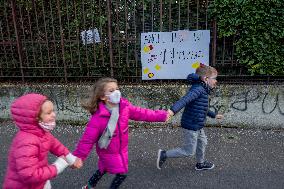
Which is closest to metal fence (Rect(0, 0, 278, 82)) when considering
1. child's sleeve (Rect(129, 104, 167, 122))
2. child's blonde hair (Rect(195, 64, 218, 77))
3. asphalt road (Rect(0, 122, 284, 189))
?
asphalt road (Rect(0, 122, 284, 189))

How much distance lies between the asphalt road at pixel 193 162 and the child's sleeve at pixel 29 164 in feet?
4.63

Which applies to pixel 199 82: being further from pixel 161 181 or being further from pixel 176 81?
pixel 176 81

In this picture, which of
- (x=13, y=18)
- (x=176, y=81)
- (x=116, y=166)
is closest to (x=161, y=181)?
(x=116, y=166)

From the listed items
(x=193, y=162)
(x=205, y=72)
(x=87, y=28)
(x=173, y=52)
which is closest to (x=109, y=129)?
(x=205, y=72)

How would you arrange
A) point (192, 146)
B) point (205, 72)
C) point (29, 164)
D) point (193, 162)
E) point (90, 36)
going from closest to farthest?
point (29, 164), point (205, 72), point (192, 146), point (193, 162), point (90, 36)

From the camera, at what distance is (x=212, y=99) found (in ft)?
18.3

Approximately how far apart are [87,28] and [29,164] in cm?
365

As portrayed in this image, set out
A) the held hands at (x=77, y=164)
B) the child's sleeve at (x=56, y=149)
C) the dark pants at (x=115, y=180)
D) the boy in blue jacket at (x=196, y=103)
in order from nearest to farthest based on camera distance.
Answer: the child's sleeve at (x=56, y=149) < the held hands at (x=77, y=164) < the dark pants at (x=115, y=180) < the boy in blue jacket at (x=196, y=103)

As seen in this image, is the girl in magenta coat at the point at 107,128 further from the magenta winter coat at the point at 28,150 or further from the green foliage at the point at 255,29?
the green foliage at the point at 255,29

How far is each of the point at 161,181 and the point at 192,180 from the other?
14.1 inches

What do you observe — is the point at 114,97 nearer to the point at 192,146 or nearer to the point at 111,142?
the point at 111,142

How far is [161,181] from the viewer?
4.03 metres

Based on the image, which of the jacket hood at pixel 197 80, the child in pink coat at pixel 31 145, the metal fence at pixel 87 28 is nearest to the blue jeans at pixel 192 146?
the jacket hood at pixel 197 80

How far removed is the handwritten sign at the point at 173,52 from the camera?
5.52 m
